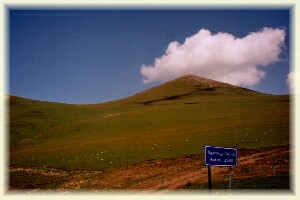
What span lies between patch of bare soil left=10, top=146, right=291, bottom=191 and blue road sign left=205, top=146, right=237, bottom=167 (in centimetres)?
765

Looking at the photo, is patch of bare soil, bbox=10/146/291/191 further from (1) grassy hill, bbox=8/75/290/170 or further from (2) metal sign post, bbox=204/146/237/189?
(2) metal sign post, bbox=204/146/237/189

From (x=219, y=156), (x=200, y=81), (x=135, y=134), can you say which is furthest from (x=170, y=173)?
(x=200, y=81)

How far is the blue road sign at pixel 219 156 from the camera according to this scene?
15314 mm

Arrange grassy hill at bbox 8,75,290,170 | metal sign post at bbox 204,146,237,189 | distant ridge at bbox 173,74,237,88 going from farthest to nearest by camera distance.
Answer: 1. distant ridge at bbox 173,74,237,88
2. grassy hill at bbox 8,75,290,170
3. metal sign post at bbox 204,146,237,189

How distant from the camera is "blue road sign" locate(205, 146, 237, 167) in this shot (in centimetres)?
1531

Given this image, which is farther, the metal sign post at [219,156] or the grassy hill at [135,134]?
the grassy hill at [135,134]

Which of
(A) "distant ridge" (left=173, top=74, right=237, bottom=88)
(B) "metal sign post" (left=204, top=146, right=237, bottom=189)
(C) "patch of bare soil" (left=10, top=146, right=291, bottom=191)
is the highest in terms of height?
(A) "distant ridge" (left=173, top=74, right=237, bottom=88)

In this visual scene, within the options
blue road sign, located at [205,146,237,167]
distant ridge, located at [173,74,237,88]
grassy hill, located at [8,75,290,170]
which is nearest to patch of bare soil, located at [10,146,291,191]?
grassy hill, located at [8,75,290,170]

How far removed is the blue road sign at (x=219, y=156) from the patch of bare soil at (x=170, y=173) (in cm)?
765

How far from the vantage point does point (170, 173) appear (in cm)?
2784

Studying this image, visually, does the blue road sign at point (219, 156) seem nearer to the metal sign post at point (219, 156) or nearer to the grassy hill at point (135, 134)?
the metal sign post at point (219, 156)

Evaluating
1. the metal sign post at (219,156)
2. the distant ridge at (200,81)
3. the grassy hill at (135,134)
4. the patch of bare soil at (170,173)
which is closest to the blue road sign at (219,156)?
the metal sign post at (219,156)

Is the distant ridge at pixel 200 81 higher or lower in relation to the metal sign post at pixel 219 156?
higher

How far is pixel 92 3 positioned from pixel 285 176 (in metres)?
16.5
